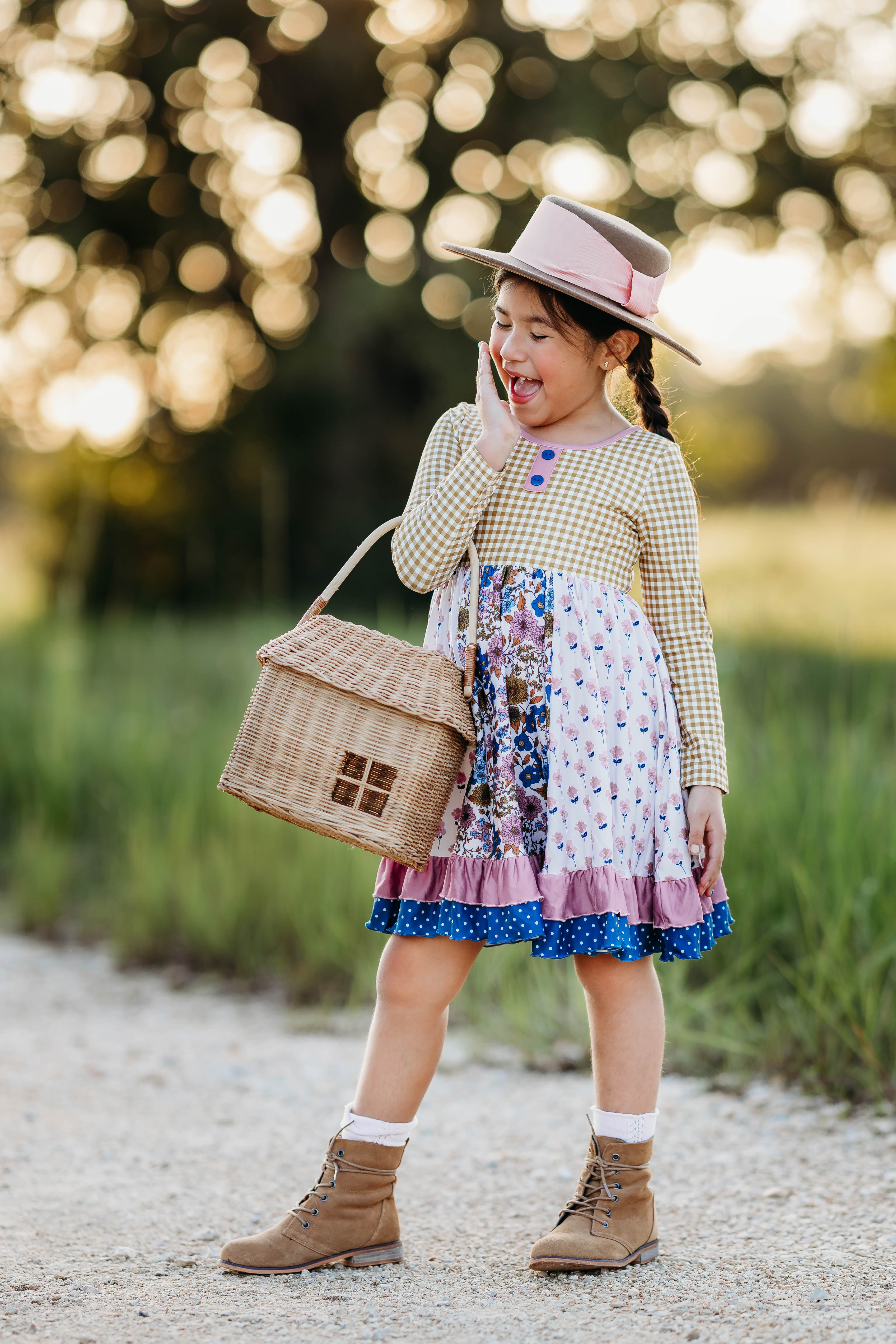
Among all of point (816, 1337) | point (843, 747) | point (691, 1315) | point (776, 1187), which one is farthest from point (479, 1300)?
point (843, 747)

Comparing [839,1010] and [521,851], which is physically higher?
[521,851]

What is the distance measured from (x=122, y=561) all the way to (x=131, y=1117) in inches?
371

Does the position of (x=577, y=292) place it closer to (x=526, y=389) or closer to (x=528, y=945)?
(x=526, y=389)

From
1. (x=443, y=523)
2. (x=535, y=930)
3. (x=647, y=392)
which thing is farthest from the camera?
(x=647, y=392)

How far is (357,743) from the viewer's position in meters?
1.98

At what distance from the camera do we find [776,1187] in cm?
259

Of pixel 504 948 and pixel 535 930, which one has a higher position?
pixel 535 930

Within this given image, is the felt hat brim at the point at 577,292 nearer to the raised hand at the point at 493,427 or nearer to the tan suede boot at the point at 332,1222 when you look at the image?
the raised hand at the point at 493,427

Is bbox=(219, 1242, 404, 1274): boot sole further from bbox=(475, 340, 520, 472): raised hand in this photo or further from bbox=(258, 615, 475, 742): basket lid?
bbox=(475, 340, 520, 472): raised hand

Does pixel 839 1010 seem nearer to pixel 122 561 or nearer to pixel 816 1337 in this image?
pixel 816 1337

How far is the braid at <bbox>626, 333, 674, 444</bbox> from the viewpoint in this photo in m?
2.29

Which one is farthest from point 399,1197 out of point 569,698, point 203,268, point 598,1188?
point 203,268

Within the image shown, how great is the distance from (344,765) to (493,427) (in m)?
0.57

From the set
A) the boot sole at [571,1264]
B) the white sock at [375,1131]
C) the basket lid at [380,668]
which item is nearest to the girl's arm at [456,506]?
the basket lid at [380,668]
